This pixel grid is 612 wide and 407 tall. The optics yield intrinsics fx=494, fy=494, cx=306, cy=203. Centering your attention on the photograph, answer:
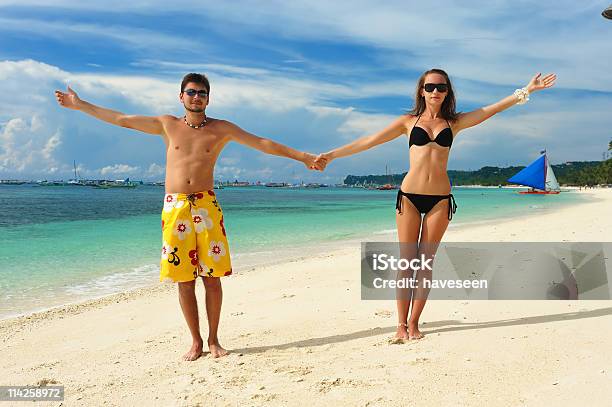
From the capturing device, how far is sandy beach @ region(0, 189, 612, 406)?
328 cm

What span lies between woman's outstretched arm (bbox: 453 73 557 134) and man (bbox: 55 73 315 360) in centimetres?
174

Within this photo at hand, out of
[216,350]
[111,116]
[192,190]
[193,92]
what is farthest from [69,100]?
[216,350]

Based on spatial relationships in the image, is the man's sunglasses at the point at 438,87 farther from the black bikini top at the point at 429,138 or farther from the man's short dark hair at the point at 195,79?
the man's short dark hair at the point at 195,79

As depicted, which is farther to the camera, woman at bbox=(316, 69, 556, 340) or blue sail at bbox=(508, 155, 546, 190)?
blue sail at bbox=(508, 155, 546, 190)

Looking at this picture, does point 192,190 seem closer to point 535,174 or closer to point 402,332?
point 402,332

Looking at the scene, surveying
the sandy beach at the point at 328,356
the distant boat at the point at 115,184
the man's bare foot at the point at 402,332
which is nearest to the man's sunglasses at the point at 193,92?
the sandy beach at the point at 328,356

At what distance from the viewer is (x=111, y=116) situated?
4629mm

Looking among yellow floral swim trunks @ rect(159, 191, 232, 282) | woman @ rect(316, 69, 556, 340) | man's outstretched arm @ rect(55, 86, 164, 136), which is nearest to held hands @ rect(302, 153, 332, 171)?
woman @ rect(316, 69, 556, 340)

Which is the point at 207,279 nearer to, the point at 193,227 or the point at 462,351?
the point at 193,227

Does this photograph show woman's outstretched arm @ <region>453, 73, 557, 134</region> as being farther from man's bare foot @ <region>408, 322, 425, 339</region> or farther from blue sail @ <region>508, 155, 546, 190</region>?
blue sail @ <region>508, 155, 546, 190</region>

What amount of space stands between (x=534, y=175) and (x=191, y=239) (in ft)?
208

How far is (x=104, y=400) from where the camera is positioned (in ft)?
11.9

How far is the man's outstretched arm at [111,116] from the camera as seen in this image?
4.59 meters

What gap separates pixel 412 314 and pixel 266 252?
33.5 ft
